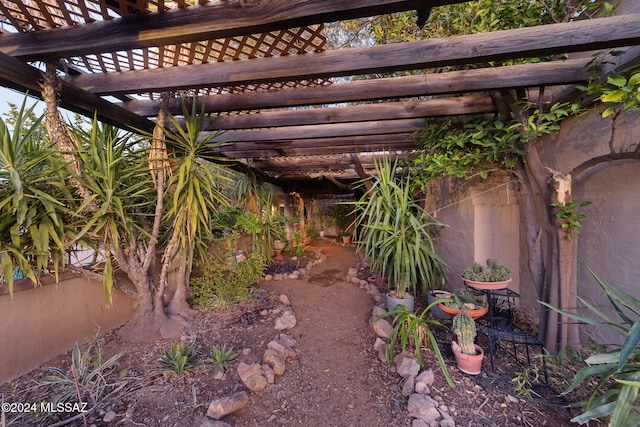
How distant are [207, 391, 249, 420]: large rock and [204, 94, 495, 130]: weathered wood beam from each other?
221 cm

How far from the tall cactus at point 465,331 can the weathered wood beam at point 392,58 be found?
1.61 metres

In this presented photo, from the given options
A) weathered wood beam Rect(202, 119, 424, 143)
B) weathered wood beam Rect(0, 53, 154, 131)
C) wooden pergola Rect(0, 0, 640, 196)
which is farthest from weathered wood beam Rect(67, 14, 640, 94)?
weathered wood beam Rect(202, 119, 424, 143)

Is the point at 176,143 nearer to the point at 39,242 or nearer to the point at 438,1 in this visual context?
the point at 39,242

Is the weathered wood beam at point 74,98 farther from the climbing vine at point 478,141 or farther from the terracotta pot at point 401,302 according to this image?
the terracotta pot at point 401,302

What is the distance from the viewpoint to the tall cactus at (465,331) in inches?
64.0

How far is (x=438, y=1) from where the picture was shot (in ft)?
3.56

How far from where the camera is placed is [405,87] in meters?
1.80

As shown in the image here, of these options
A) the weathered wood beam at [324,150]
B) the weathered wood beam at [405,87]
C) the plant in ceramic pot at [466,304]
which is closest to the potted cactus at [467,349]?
the plant in ceramic pot at [466,304]

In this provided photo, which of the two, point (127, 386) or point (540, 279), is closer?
point (127, 386)

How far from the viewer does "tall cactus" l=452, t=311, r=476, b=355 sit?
1626 mm

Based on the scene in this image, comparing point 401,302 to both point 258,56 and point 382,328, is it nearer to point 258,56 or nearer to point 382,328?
point 382,328

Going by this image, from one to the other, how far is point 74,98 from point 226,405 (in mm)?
2296

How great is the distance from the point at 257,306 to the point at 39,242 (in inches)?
76.1

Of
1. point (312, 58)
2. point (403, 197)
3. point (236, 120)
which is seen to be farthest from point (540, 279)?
point (236, 120)
